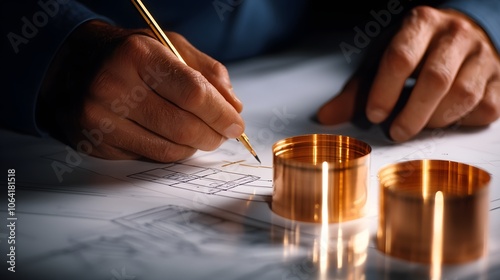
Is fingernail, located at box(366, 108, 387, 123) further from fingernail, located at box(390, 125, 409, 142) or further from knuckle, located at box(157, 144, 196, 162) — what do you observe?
knuckle, located at box(157, 144, 196, 162)

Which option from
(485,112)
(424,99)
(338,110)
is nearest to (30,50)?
(338,110)

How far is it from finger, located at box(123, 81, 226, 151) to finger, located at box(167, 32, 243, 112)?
66mm

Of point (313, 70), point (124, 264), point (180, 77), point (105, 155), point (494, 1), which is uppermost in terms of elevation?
point (494, 1)

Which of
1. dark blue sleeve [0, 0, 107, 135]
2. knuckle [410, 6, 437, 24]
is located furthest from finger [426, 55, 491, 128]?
dark blue sleeve [0, 0, 107, 135]

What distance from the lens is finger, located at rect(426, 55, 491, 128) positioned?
1.10 meters

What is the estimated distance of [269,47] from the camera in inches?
64.7

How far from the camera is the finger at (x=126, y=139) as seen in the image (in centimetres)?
96

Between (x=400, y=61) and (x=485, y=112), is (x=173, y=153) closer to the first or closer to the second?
(x=400, y=61)

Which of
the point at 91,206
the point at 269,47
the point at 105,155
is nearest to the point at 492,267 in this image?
the point at 91,206

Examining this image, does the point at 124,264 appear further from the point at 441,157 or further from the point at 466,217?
the point at 441,157

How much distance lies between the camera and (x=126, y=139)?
0.96 meters

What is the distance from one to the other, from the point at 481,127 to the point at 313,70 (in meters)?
0.44

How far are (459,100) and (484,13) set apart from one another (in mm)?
244

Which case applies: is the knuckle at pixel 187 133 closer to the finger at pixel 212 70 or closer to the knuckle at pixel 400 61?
the finger at pixel 212 70
